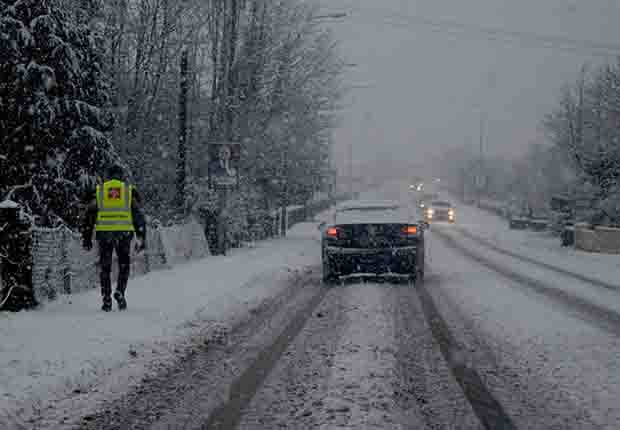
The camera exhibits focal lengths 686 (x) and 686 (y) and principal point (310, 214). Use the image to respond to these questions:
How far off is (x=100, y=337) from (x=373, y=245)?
250 inches

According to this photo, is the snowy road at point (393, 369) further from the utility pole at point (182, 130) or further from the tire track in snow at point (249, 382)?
the utility pole at point (182, 130)

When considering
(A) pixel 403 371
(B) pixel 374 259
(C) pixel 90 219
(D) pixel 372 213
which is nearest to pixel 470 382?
(A) pixel 403 371

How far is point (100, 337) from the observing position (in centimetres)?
720

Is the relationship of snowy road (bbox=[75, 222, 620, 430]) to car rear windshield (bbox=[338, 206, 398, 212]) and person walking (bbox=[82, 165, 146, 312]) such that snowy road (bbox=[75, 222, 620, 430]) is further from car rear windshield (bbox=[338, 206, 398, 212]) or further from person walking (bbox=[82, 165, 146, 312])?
car rear windshield (bbox=[338, 206, 398, 212])

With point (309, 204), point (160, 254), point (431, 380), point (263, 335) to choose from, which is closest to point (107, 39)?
point (160, 254)

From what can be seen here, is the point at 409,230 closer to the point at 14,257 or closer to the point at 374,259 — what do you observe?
the point at 374,259

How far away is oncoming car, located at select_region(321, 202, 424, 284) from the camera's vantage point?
12.5 meters

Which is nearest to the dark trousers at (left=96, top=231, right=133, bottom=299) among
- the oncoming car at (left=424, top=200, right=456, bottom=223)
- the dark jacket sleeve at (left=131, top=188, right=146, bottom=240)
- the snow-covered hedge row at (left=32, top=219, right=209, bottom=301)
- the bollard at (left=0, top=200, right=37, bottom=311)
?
the dark jacket sleeve at (left=131, top=188, right=146, bottom=240)

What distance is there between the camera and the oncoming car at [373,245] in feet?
41.1

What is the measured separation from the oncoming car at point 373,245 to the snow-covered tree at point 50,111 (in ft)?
20.0

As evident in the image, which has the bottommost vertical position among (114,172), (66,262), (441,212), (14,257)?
(441,212)

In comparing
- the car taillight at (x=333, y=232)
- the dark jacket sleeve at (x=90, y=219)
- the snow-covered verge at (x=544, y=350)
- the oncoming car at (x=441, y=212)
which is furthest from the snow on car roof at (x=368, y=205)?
the oncoming car at (x=441, y=212)

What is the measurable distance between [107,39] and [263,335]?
12987mm

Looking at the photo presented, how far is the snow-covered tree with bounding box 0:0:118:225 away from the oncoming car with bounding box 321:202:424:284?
20.0 feet
